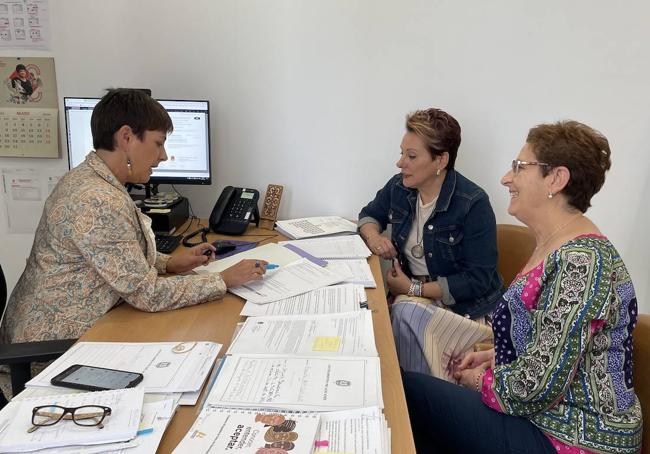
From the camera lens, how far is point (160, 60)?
221cm

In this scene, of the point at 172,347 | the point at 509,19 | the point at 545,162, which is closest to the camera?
the point at 172,347

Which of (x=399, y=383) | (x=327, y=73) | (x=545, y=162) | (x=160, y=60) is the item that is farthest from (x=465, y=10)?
(x=399, y=383)

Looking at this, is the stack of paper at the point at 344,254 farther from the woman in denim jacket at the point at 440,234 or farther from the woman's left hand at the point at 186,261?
Answer: the woman's left hand at the point at 186,261

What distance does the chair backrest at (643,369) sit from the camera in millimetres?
1138

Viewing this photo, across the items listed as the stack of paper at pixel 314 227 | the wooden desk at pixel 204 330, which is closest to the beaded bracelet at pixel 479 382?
the wooden desk at pixel 204 330

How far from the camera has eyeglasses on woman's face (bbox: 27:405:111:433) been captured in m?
0.84

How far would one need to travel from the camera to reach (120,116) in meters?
1.39

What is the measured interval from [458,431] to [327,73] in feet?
5.13

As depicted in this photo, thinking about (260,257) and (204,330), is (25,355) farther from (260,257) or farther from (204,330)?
(260,257)

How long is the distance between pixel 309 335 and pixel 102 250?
0.56m

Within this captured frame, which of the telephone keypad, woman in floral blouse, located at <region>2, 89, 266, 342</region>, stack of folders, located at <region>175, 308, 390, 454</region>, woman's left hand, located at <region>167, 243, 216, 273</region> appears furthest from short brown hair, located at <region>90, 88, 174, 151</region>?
the telephone keypad

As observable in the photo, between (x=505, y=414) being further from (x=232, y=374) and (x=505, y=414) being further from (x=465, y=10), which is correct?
(x=465, y=10)

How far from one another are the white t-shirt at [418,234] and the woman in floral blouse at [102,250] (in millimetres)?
781

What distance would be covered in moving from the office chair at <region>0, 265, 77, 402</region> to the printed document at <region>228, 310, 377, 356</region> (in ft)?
1.39
